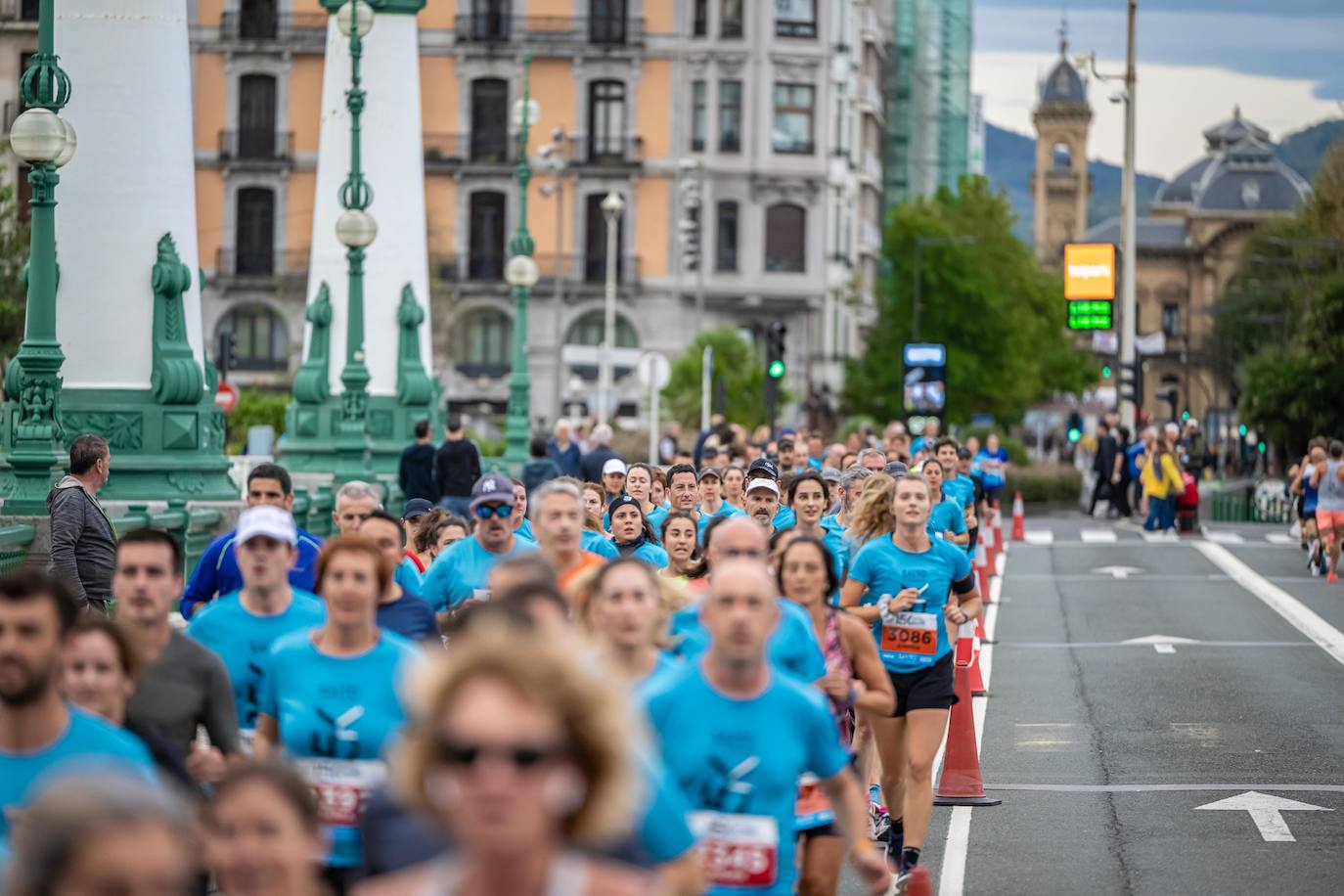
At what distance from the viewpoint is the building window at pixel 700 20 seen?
86812 mm

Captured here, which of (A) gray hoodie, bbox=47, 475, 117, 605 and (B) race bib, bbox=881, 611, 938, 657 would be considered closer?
(B) race bib, bbox=881, 611, 938, 657

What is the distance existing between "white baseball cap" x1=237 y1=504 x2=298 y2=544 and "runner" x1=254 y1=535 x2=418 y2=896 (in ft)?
2.59

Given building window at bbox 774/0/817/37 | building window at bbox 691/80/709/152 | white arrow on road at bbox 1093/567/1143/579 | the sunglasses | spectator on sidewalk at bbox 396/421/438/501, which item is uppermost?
building window at bbox 774/0/817/37

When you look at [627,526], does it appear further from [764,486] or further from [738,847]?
[738,847]

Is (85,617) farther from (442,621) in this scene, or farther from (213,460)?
(213,460)

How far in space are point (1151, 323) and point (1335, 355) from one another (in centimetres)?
12705

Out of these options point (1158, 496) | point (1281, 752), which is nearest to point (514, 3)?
point (1158, 496)

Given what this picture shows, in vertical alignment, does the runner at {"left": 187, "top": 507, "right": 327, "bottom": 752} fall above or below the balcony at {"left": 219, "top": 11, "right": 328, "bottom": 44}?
below

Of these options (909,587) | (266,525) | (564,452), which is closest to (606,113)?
(564,452)

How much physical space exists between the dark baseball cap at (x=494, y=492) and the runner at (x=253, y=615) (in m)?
2.11

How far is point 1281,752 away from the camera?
55.5 ft

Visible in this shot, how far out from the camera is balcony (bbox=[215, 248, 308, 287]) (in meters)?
85.6

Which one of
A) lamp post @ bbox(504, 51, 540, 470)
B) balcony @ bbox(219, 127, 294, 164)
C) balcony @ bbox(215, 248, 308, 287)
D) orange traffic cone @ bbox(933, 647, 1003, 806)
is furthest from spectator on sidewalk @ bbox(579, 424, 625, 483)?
balcony @ bbox(219, 127, 294, 164)

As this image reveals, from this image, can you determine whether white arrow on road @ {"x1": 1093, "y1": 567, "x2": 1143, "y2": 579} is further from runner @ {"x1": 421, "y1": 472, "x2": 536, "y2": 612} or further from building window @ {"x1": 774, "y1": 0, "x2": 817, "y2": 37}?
building window @ {"x1": 774, "y1": 0, "x2": 817, "y2": 37}
